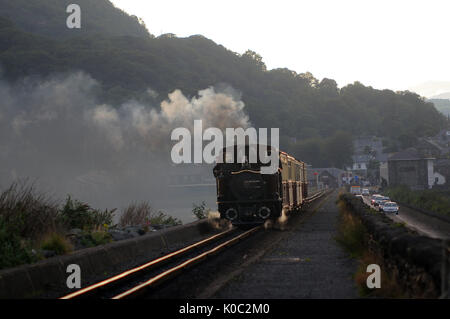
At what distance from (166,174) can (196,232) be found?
108086mm

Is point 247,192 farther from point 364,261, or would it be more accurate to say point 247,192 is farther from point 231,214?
point 364,261

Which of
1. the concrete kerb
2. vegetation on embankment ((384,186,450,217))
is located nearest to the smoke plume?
vegetation on embankment ((384,186,450,217))

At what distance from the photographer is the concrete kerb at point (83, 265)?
36.6ft

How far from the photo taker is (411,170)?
11744cm

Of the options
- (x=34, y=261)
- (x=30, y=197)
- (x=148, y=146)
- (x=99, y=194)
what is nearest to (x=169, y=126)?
(x=148, y=146)

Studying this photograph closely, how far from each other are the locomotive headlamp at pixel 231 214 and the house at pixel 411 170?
96.9 m

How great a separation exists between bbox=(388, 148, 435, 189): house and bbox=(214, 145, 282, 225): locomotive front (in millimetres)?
96514

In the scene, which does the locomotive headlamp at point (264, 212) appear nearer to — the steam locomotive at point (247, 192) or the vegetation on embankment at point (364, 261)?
the steam locomotive at point (247, 192)

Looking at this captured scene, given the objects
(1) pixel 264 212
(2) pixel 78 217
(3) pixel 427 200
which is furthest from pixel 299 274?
(3) pixel 427 200

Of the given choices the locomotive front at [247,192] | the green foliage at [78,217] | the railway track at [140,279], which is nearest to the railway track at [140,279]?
the railway track at [140,279]

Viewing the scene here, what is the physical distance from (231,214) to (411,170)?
323ft

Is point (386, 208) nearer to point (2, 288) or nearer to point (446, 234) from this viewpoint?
point (446, 234)
